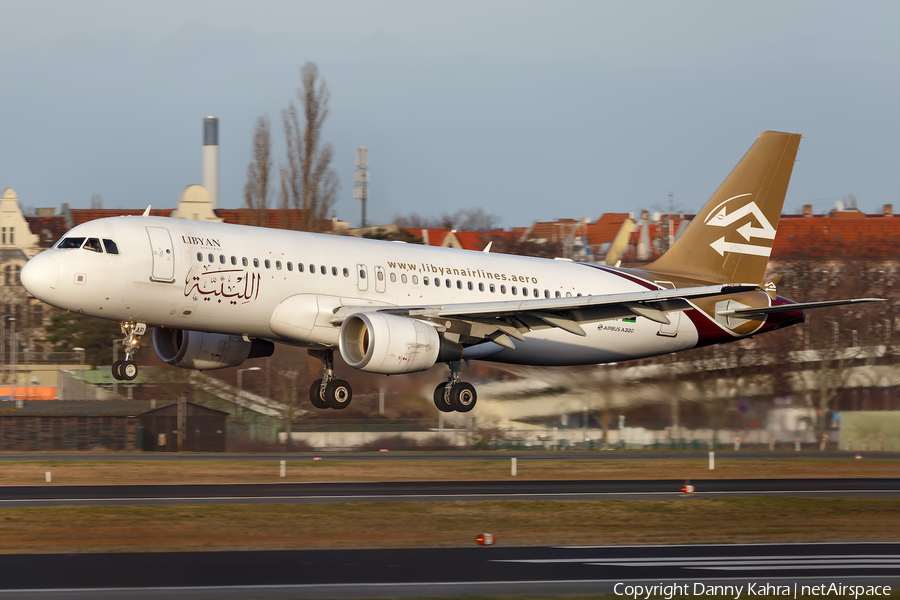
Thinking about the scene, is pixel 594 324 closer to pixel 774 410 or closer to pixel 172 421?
pixel 774 410

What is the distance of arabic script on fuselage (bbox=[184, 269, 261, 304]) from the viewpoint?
26562 millimetres

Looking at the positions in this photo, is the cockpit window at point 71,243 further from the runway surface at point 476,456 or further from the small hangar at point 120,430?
the small hangar at point 120,430

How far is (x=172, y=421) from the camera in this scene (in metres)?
56.6

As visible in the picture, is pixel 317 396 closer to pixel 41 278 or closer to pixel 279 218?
pixel 41 278

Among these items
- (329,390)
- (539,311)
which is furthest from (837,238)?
(329,390)

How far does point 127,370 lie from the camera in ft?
88.6

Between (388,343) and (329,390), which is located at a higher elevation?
(388,343)

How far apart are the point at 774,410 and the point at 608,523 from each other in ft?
73.4

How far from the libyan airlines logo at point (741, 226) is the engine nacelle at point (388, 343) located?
12.6 metres

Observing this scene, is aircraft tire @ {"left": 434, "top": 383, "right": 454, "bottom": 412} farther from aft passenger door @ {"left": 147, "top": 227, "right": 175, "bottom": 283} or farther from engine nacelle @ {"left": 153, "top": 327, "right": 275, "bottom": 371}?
aft passenger door @ {"left": 147, "top": 227, "right": 175, "bottom": 283}

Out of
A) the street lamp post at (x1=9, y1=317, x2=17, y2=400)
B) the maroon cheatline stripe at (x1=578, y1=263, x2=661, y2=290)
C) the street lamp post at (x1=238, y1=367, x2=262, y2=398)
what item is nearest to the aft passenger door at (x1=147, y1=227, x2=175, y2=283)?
the maroon cheatline stripe at (x1=578, y1=263, x2=661, y2=290)

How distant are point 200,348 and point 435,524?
9194mm

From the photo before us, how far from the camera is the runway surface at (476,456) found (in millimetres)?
47938

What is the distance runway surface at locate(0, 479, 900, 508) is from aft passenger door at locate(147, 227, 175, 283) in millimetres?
7353
